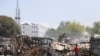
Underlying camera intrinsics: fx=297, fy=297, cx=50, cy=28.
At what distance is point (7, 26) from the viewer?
81188 millimetres

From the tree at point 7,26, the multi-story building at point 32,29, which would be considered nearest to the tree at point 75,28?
the tree at point 7,26

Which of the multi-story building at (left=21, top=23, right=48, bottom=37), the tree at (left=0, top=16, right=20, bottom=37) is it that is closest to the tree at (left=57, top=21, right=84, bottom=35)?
the tree at (left=0, top=16, right=20, bottom=37)

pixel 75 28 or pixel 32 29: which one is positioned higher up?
pixel 32 29

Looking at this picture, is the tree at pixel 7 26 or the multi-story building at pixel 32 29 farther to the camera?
the multi-story building at pixel 32 29

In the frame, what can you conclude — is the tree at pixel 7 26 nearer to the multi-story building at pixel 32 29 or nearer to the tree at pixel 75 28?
the tree at pixel 75 28

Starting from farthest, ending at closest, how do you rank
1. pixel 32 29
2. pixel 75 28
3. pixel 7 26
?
pixel 32 29 → pixel 75 28 → pixel 7 26

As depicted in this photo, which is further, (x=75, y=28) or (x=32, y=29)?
(x=32, y=29)

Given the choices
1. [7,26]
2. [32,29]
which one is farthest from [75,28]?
[32,29]

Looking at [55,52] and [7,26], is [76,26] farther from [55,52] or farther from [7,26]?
[55,52]

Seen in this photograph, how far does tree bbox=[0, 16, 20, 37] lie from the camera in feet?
258

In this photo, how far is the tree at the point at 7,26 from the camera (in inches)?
3098

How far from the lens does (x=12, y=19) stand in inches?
3364

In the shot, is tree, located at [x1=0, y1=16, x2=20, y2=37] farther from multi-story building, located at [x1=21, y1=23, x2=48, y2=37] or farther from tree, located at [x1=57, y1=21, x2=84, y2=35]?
multi-story building, located at [x1=21, y1=23, x2=48, y2=37]

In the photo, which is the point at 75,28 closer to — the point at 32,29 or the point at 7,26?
the point at 7,26
